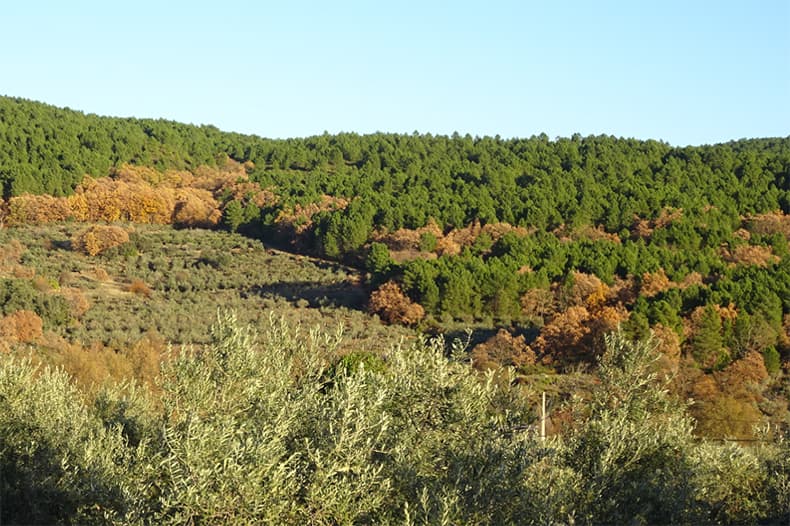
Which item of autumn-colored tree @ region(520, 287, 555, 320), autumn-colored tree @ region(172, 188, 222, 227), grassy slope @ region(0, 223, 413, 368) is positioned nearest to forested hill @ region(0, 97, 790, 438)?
autumn-colored tree @ region(520, 287, 555, 320)

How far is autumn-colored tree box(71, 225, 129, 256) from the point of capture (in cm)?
6800

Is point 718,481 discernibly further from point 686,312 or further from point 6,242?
point 6,242

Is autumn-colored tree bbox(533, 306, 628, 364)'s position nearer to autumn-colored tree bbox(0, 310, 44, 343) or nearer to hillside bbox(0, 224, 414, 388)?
hillside bbox(0, 224, 414, 388)

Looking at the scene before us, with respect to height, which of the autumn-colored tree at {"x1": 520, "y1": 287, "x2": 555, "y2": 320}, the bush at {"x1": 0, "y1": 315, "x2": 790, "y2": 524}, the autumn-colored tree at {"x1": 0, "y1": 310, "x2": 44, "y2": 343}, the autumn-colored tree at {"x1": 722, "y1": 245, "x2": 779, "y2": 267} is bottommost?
the autumn-colored tree at {"x1": 0, "y1": 310, "x2": 44, "y2": 343}

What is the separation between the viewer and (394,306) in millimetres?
55094

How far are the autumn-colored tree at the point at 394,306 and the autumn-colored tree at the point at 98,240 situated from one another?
2277 centimetres

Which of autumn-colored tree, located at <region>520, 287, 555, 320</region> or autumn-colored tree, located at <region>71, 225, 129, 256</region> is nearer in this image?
autumn-colored tree, located at <region>520, 287, 555, 320</region>

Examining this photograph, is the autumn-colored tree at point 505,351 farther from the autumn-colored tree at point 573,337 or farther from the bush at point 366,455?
the bush at point 366,455

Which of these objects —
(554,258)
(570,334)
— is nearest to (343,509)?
(570,334)

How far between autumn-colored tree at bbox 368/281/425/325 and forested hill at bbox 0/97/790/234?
1912 centimetres

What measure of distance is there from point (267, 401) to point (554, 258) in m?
52.6

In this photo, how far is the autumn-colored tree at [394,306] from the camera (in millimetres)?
54000

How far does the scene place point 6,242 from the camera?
2613 inches

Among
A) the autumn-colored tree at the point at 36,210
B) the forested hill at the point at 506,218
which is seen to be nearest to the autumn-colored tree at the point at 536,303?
the forested hill at the point at 506,218
